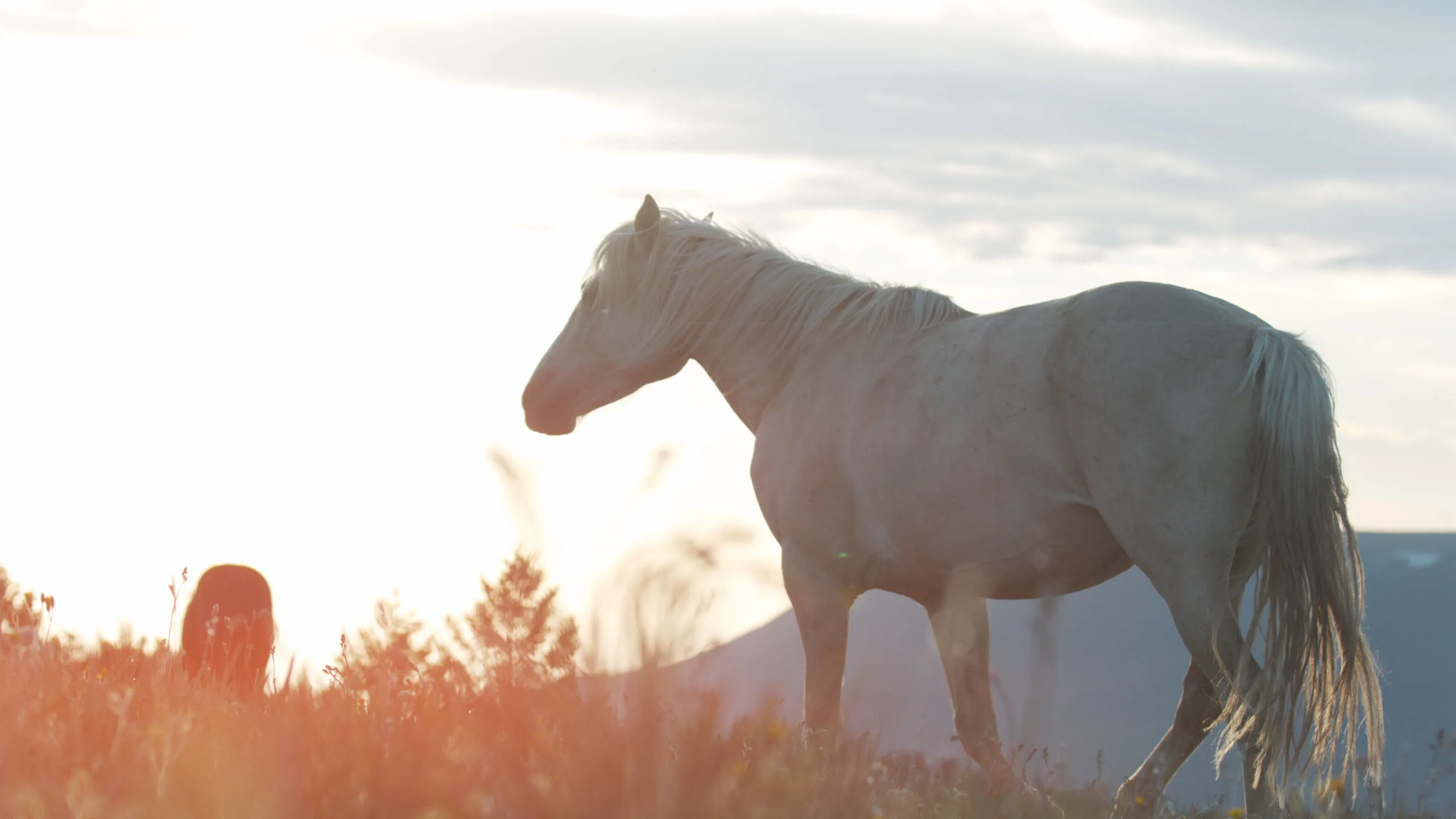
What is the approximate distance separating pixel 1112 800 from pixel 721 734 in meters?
2.98

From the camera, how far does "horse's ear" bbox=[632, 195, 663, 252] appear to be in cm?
655

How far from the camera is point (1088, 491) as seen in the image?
501 cm

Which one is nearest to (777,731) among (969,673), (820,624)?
(820,624)

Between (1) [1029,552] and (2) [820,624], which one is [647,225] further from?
(1) [1029,552]

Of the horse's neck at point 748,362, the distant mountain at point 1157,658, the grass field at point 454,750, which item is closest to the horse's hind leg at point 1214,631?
the grass field at point 454,750

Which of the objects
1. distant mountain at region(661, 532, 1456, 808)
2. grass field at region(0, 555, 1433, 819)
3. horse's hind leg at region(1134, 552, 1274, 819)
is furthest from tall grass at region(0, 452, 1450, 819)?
distant mountain at region(661, 532, 1456, 808)

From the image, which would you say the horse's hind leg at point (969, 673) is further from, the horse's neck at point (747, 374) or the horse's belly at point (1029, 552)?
the horse's neck at point (747, 374)

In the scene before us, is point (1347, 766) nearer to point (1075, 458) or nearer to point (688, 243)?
→ point (1075, 458)

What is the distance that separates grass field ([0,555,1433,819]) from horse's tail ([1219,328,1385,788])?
134 cm

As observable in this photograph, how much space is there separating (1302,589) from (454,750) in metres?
3.29

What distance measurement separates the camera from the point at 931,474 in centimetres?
530

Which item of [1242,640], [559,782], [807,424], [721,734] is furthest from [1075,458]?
[559,782]

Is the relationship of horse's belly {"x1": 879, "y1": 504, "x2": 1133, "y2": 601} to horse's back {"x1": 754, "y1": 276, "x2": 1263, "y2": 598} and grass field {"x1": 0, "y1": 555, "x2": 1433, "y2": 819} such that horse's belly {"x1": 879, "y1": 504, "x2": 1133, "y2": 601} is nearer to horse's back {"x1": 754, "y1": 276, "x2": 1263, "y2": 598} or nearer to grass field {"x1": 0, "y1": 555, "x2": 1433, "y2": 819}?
horse's back {"x1": 754, "y1": 276, "x2": 1263, "y2": 598}

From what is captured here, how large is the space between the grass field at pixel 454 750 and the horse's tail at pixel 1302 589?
4.39 ft
